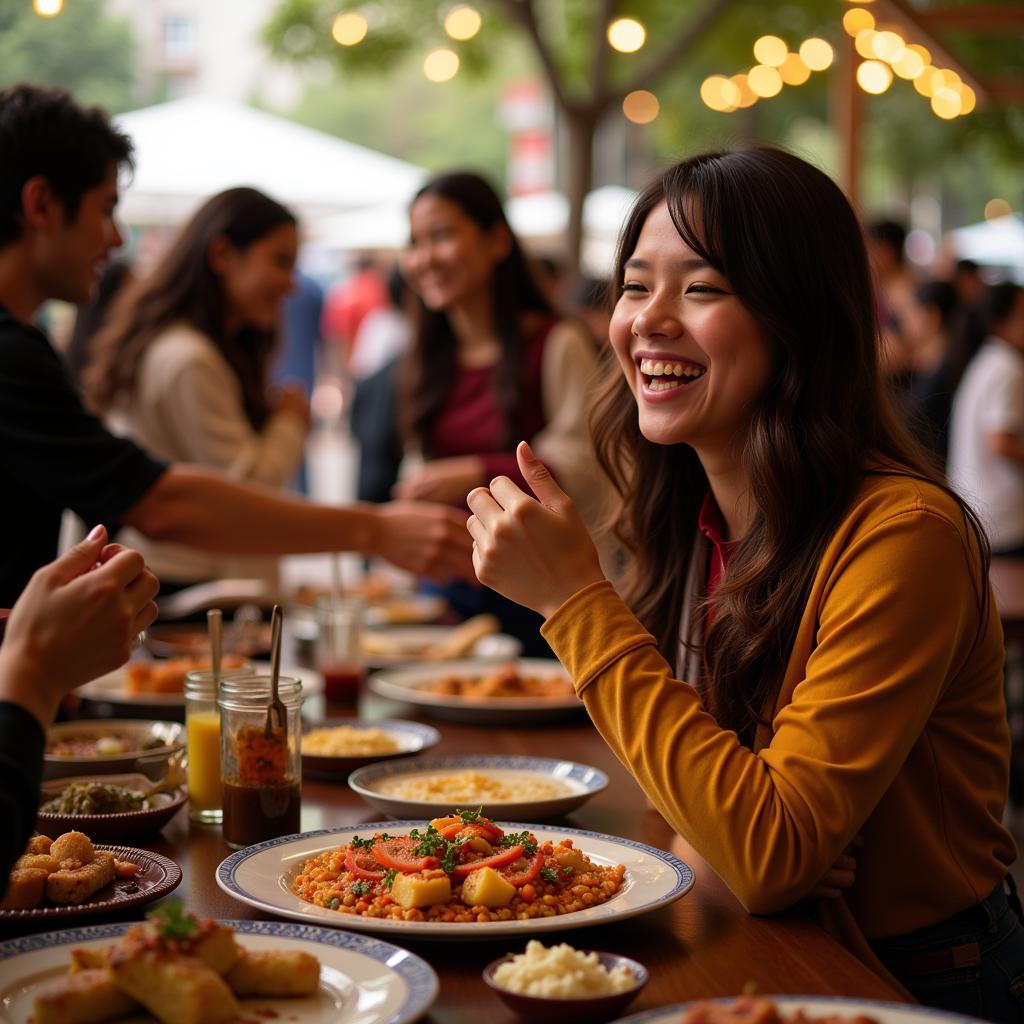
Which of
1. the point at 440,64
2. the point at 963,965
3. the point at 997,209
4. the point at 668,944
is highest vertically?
the point at 997,209

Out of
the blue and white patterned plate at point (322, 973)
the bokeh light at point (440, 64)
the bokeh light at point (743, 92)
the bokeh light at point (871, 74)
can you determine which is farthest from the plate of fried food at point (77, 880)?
the bokeh light at point (743, 92)

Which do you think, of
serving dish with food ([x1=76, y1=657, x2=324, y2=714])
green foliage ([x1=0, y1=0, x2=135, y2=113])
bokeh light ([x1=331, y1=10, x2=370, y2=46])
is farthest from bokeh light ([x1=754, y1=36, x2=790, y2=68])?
serving dish with food ([x1=76, y1=657, x2=324, y2=714])

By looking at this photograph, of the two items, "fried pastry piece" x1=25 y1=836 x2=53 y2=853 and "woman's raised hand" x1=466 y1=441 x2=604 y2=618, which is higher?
"woman's raised hand" x1=466 y1=441 x2=604 y2=618

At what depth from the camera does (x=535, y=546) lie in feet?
5.16

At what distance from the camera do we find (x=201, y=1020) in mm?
1098

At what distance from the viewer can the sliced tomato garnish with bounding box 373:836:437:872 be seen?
4.63 ft

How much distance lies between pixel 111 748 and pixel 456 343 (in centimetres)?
229

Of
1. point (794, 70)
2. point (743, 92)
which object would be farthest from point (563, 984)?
point (743, 92)

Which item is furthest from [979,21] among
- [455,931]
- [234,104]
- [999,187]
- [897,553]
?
[999,187]

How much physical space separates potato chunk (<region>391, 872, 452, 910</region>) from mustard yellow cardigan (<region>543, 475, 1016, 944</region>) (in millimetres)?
256

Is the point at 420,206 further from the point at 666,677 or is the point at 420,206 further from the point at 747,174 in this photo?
the point at 666,677

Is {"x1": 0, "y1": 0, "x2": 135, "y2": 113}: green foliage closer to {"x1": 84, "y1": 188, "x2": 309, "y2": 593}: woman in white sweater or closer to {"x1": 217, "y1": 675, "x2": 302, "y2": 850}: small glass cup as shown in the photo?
{"x1": 84, "y1": 188, "x2": 309, "y2": 593}: woman in white sweater

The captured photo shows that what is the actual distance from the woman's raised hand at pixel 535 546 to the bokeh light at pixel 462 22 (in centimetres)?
810

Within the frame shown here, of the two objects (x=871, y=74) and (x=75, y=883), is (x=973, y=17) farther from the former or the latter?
(x=75, y=883)
